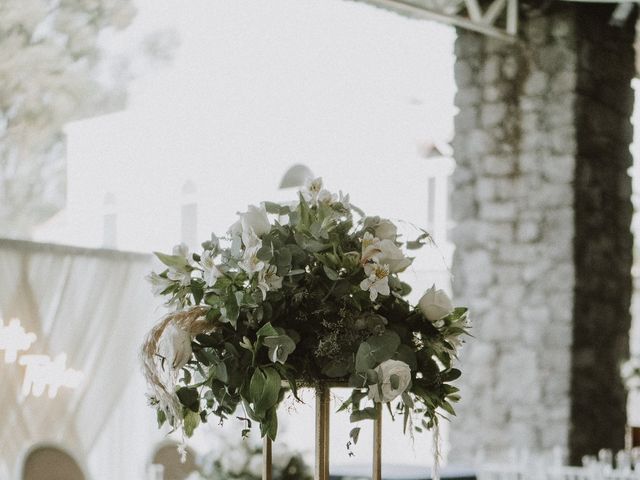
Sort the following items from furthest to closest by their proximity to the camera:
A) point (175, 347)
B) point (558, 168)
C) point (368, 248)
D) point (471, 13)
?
point (471, 13) < point (558, 168) < point (368, 248) < point (175, 347)

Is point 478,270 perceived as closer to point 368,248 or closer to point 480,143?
point 480,143

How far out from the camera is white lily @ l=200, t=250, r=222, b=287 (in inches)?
67.4

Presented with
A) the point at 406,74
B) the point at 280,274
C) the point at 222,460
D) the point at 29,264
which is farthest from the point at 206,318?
the point at 406,74

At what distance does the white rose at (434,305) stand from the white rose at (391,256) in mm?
73

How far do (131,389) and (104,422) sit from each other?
0.88 ft

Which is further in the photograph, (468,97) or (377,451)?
(468,97)

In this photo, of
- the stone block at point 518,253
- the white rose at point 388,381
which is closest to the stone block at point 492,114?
the stone block at point 518,253

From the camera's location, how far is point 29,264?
583 centimetres

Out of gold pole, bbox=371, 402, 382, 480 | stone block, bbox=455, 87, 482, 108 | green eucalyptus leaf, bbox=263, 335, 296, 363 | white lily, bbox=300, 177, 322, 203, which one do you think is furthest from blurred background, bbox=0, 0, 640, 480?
green eucalyptus leaf, bbox=263, 335, 296, 363

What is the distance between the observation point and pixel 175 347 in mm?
1617

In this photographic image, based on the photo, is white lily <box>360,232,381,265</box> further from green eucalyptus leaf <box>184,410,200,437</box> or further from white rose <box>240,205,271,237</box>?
green eucalyptus leaf <box>184,410,200,437</box>

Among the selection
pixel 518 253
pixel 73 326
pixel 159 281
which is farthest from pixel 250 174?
pixel 159 281

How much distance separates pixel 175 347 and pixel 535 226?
535 centimetres

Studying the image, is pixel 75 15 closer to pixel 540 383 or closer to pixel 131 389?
pixel 131 389
